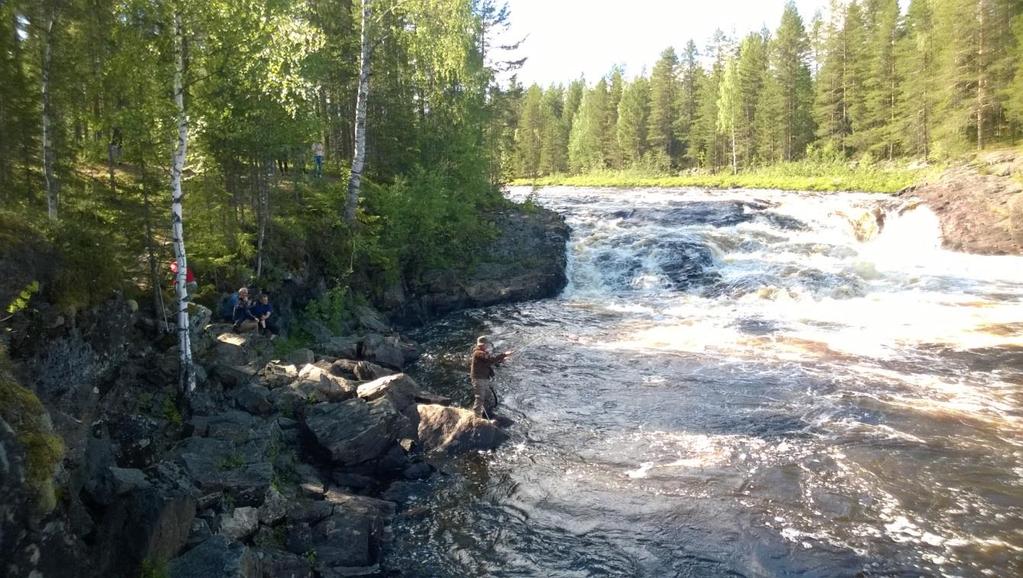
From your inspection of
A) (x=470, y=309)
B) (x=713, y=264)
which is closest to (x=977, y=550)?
(x=470, y=309)

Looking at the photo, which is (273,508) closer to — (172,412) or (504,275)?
(172,412)

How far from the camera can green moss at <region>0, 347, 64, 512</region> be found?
481 cm

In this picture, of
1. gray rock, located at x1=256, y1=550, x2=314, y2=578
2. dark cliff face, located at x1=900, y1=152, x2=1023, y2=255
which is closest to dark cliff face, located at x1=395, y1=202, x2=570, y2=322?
gray rock, located at x1=256, y1=550, x2=314, y2=578

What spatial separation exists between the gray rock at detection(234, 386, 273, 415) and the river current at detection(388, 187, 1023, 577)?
2.98 m

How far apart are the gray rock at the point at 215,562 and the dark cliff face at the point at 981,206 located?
35.5 metres

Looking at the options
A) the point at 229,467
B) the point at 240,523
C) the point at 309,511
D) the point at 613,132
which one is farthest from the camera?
the point at 613,132

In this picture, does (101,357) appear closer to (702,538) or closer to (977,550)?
(702,538)

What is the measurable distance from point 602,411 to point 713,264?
16943 mm

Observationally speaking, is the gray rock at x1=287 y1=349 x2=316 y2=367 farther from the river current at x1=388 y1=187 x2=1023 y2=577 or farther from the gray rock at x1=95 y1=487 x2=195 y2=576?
the gray rock at x1=95 y1=487 x2=195 y2=576

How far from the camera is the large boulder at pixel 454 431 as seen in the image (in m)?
12.5

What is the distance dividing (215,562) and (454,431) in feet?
20.8

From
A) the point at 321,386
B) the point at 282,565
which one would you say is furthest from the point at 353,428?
the point at 282,565

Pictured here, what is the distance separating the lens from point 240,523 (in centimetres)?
811

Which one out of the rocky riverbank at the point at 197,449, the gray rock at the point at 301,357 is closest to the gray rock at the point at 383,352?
the rocky riverbank at the point at 197,449
